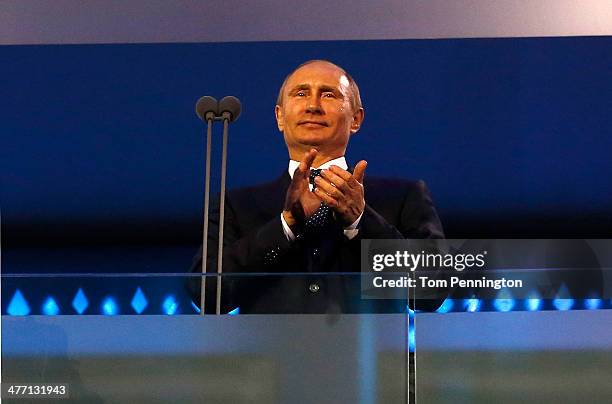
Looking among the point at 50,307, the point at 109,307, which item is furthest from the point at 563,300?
the point at 50,307

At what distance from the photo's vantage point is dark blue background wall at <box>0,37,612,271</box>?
400 cm

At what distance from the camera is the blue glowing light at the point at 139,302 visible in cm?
204

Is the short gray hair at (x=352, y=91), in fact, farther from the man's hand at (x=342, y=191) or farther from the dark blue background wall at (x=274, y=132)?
the man's hand at (x=342, y=191)

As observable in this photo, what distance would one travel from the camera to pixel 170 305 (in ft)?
6.78

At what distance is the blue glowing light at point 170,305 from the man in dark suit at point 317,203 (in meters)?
1.16

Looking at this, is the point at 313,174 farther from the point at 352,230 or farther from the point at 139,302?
the point at 139,302

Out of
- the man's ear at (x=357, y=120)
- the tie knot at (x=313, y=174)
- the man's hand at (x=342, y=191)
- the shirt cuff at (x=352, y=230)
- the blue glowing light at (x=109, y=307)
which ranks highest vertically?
the man's ear at (x=357, y=120)

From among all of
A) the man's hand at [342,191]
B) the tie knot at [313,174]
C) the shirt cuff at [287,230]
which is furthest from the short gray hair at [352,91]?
the shirt cuff at [287,230]

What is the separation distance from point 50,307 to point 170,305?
0.24 metres

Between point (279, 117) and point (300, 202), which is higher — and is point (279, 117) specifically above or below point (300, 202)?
above

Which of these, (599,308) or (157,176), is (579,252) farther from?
(599,308)

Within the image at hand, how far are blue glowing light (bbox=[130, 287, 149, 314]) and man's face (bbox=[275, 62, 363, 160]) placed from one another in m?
1.76

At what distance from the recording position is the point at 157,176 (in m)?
4.11

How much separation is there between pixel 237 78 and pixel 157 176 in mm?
492
